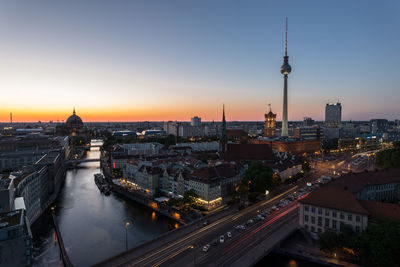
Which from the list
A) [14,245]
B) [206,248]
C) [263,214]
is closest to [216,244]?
[206,248]

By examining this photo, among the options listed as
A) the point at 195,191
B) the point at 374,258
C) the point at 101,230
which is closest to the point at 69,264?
the point at 101,230

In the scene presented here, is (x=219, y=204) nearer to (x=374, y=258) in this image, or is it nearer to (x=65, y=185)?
(x=374, y=258)

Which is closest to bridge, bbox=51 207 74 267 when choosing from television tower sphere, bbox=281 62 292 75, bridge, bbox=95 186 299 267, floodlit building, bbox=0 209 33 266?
bridge, bbox=95 186 299 267

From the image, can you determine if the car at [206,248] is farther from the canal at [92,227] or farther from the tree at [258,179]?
the tree at [258,179]

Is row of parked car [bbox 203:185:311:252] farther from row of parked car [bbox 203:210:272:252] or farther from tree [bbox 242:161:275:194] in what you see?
tree [bbox 242:161:275:194]

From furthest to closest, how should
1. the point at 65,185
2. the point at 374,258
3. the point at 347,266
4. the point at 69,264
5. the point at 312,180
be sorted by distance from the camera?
the point at 65,185, the point at 312,180, the point at 69,264, the point at 347,266, the point at 374,258

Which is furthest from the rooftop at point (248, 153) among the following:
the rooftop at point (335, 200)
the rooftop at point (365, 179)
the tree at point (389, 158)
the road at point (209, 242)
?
the rooftop at point (335, 200)
